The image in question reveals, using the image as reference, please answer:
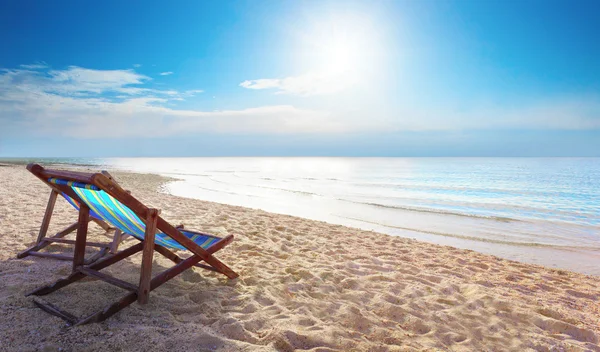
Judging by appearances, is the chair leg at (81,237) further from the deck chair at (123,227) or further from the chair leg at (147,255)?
the chair leg at (147,255)

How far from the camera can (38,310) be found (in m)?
2.70

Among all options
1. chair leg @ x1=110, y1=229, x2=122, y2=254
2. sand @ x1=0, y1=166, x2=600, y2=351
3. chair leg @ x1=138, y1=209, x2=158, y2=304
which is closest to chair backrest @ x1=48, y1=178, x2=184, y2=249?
chair leg @ x1=138, y1=209, x2=158, y2=304

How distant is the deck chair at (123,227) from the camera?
2430 mm

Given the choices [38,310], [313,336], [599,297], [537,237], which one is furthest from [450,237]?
[38,310]

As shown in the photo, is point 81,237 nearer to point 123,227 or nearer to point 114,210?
point 123,227

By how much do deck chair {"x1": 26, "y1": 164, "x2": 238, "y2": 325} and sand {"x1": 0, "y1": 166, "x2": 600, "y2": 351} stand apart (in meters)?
0.09

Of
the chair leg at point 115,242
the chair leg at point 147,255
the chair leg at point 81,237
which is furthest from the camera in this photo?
the chair leg at point 115,242

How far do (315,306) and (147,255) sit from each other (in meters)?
1.57

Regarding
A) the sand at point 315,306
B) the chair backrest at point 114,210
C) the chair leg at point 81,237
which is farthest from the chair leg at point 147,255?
the chair leg at point 81,237

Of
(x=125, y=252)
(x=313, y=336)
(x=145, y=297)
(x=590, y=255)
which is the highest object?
(x=125, y=252)

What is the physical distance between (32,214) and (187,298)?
206 inches

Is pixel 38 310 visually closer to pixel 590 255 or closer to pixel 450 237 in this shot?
pixel 450 237

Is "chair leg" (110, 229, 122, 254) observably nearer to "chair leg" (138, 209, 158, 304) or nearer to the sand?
the sand

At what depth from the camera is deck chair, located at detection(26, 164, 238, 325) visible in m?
2.43
